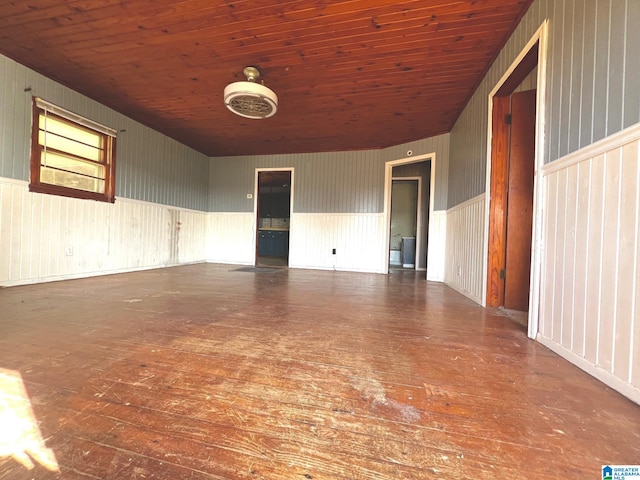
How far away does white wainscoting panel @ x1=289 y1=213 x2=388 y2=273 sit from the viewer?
18.6ft

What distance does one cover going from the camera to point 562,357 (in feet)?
5.09

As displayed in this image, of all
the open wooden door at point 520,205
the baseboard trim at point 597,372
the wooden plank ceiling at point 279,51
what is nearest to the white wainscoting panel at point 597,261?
the baseboard trim at point 597,372

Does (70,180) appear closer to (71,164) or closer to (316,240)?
(71,164)

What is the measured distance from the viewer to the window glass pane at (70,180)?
3.45 meters

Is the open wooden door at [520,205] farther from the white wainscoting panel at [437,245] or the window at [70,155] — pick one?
the window at [70,155]

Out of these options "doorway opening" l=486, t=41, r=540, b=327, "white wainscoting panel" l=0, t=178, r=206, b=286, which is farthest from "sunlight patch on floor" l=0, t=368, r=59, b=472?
"doorway opening" l=486, t=41, r=540, b=327

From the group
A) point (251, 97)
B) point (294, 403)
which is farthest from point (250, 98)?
point (294, 403)

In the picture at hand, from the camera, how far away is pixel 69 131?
3.71 m

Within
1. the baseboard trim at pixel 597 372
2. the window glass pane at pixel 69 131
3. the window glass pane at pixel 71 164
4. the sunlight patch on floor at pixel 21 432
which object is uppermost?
the window glass pane at pixel 69 131

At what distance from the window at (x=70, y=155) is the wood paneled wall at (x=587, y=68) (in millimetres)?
5277

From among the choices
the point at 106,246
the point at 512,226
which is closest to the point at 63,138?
the point at 106,246

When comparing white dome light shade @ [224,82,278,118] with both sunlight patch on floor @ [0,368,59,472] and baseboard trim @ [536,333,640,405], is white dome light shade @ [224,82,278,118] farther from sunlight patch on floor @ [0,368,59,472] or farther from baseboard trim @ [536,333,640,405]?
baseboard trim @ [536,333,640,405]

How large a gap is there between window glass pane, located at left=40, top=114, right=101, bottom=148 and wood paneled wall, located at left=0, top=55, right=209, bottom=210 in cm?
20

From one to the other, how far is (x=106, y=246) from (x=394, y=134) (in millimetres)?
5231
